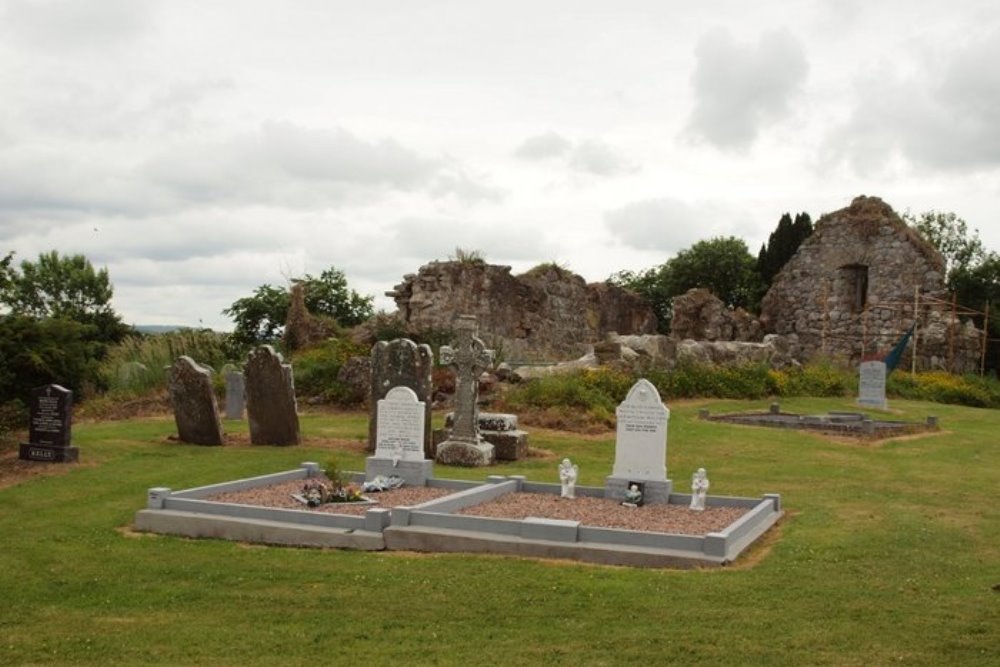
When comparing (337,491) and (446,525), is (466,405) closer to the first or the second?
(337,491)

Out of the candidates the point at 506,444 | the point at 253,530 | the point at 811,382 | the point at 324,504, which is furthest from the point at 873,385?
the point at 253,530

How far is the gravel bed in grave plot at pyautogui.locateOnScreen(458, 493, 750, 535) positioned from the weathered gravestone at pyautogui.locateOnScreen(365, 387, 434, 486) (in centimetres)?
140

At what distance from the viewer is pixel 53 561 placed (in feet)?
28.0

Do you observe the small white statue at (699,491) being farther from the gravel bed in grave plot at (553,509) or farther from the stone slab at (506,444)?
the stone slab at (506,444)

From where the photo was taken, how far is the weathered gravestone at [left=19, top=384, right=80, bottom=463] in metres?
13.4

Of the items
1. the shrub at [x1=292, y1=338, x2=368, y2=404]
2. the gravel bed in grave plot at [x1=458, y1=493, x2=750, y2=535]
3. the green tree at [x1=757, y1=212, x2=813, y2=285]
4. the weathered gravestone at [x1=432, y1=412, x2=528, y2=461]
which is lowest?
the gravel bed in grave plot at [x1=458, y1=493, x2=750, y2=535]

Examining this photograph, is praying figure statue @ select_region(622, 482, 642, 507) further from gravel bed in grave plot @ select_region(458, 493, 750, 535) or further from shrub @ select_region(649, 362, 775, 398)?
shrub @ select_region(649, 362, 775, 398)

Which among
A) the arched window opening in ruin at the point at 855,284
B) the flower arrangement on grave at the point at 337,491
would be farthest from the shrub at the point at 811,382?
the flower arrangement on grave at the point at 337,491

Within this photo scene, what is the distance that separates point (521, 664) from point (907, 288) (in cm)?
3049

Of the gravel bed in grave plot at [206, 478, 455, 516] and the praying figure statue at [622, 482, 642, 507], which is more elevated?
the praying figure statue at [622, 482, 642, 507]

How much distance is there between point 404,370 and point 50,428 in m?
5.06

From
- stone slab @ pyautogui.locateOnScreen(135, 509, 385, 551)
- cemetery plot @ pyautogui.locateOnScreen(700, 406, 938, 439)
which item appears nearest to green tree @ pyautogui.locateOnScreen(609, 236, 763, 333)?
cemetery plot @ pyautogui.locateOnScreen(700, 406, 938, 439)

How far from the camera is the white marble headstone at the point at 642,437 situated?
437 inches

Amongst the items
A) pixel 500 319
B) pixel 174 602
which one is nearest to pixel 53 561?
pixel 174 602
